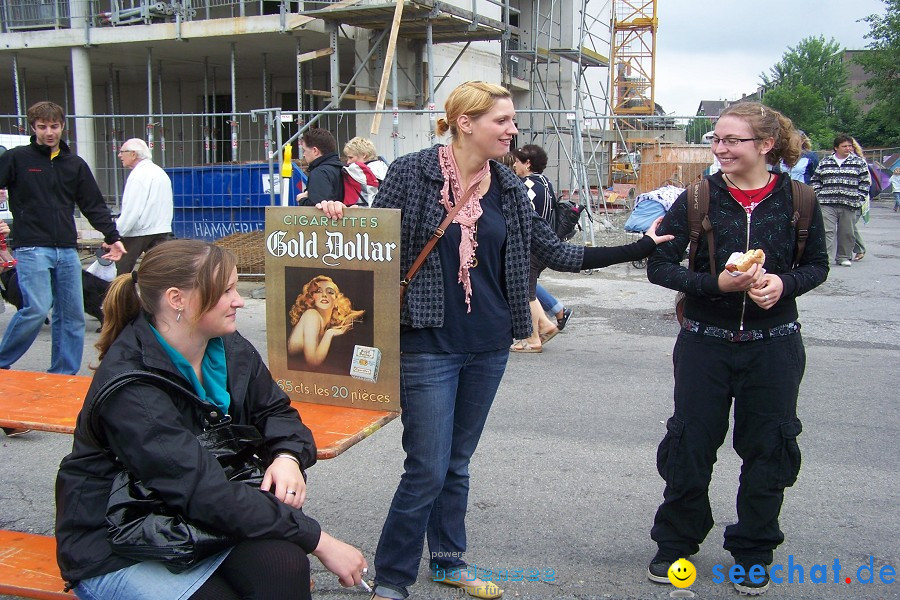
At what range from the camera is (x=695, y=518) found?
341cm

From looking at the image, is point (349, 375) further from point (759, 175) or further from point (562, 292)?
point (562, 292)

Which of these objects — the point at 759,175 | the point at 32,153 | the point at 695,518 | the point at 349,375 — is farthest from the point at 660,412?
the point at 32,153

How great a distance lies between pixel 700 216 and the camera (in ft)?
10.8

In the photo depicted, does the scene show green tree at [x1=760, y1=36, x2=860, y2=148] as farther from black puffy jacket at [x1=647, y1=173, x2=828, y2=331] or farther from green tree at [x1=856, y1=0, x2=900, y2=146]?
black puffy jacket at [x1=647, y1=173, x2=828, y2=331]

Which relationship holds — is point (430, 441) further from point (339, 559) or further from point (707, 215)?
point (707, 215)

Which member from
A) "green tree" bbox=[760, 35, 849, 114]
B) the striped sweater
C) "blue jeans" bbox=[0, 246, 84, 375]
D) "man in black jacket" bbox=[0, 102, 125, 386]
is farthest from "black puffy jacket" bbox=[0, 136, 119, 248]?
"green tree" bbox=[760, 35, 849, 114]

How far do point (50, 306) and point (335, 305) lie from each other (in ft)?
11.9

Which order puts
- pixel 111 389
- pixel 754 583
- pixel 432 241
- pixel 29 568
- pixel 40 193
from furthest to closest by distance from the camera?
pixel 40 193 → pixel 754 583 → pixel 432 241 → pixel 29 568 → pixel 111 389

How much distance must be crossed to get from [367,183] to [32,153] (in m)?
2.91

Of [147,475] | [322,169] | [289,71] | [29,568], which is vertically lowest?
[29,568]

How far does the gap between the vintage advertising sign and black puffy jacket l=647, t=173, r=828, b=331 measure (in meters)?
1.15

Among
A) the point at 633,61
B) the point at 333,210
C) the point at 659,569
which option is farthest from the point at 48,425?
the point at 633,61

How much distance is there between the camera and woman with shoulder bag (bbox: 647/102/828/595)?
3.21 metres

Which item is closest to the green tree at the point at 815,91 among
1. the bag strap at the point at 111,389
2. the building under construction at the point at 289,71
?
the building under construction at the point at 289,71
